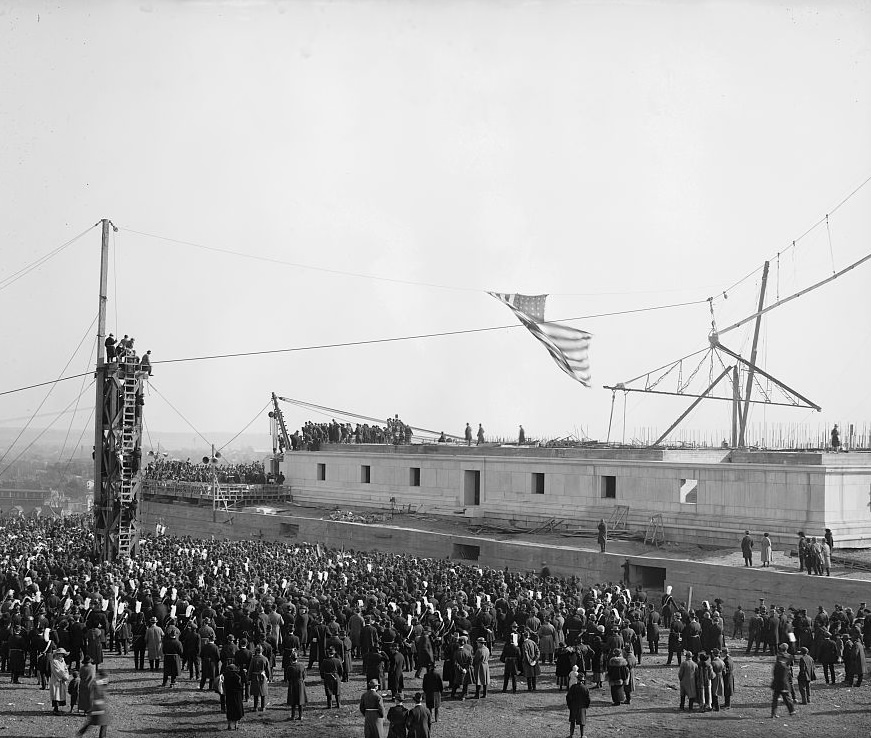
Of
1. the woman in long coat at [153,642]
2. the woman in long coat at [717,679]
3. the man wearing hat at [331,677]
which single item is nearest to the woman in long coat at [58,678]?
the woman in long coat at [153,642]

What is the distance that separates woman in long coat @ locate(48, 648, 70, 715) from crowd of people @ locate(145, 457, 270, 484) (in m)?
33.9

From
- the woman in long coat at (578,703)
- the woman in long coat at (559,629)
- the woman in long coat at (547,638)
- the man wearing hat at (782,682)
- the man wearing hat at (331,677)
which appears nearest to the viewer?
the woman in long coat at (578,703)

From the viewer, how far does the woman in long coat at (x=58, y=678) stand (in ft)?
51.9

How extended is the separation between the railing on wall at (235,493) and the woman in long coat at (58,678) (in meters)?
31.8

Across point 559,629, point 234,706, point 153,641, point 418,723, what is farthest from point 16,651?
point 559,629

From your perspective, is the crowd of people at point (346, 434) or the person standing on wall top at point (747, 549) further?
the crowd of people at point (346, 434)

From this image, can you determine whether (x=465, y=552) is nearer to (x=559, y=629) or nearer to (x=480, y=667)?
(x=559, y=629)

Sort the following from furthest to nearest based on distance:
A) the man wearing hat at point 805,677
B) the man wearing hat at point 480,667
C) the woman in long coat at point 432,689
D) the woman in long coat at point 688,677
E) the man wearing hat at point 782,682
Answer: the man wearing hat at point 480,667 → the man wearing hat at point 805,677 → the woman in long coat at point 688,677 → the man wearing hat at point 782,682 → the woman in long coat at point 432,689

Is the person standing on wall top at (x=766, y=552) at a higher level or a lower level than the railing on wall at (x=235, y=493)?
lower

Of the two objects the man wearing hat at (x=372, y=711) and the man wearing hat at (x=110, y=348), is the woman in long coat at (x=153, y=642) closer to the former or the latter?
the man wearing hat at (x=372, y=711)

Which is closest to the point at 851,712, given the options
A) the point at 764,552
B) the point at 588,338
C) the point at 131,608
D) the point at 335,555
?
the point at 764,552

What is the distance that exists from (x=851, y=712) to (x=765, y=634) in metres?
4.35

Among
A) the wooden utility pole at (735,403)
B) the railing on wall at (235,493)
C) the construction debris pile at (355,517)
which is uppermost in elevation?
the wooden utility pole at (735,403)

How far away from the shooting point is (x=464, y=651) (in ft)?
56.5
